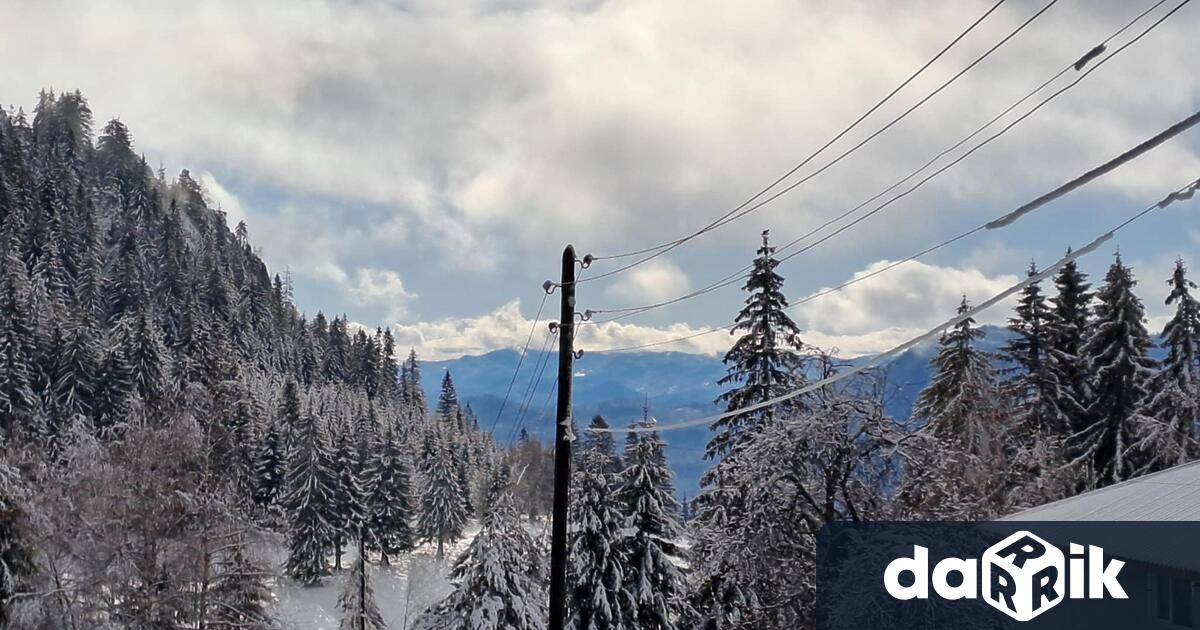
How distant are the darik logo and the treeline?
1766 cm

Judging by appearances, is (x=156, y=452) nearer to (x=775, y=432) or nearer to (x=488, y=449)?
(x=775, y=432)

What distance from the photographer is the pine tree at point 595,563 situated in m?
19.6


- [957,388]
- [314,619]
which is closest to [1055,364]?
[957,388]

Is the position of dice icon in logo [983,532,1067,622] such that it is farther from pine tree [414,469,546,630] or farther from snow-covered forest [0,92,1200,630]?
pine tree [414,469,546,630]

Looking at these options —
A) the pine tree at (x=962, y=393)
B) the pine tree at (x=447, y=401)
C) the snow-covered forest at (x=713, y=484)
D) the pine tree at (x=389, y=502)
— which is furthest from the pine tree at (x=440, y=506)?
the pine tree at (x=447, y=401)

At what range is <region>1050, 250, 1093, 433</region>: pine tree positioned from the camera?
30.2m

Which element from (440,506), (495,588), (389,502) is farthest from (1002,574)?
(440,506)

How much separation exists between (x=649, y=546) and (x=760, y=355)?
661 cm

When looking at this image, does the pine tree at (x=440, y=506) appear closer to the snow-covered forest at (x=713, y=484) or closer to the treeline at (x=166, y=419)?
the treeline at (x=166, y=419)

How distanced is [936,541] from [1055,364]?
20.6 metres

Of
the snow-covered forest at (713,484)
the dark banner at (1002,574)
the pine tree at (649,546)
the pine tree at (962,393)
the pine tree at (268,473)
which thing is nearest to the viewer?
the dark banner at (1002,574)

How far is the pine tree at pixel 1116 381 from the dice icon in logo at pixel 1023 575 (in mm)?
15386

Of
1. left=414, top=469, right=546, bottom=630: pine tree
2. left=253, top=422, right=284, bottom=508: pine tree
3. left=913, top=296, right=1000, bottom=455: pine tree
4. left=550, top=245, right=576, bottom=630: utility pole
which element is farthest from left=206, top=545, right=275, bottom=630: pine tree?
left=253, top=422, right=284, bottom=508: pine tree

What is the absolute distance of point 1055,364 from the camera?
30797mm
